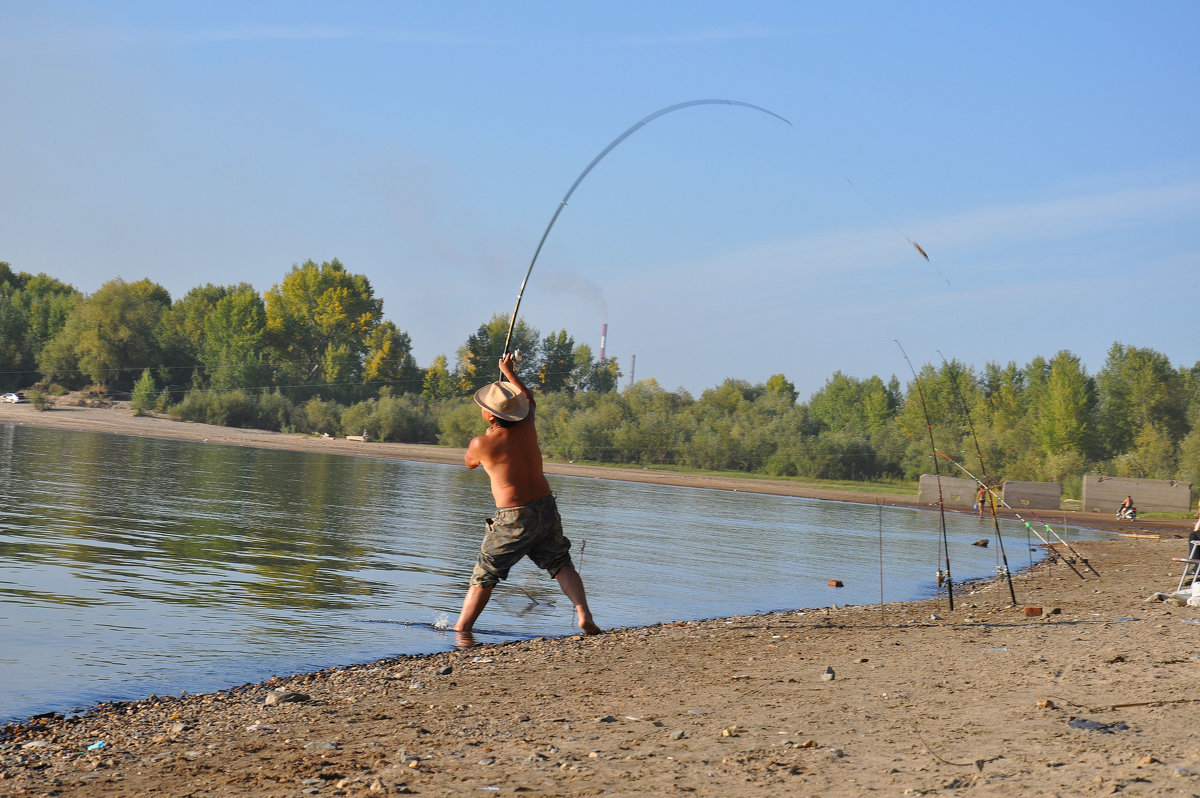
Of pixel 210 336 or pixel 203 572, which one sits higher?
pixel 210 336

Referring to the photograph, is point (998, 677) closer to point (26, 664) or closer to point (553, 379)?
point (26, 664)

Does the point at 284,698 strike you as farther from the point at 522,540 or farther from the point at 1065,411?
the point at 1065,411

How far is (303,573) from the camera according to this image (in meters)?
13.6

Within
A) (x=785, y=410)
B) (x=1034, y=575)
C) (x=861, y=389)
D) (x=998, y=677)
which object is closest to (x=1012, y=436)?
(x=785, y=410)

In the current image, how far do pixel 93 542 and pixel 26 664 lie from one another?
8285 millimetres

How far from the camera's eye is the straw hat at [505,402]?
27.6 feet

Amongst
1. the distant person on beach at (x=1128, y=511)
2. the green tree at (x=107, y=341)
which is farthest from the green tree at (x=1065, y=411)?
the green tree at (x=107, y=341)

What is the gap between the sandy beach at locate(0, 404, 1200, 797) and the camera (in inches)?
173

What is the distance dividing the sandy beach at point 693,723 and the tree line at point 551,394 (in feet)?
175

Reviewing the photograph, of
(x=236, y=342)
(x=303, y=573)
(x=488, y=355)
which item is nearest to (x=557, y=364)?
(x=488, y=355)

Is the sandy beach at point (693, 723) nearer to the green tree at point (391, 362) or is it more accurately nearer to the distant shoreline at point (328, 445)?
the distant shoreline at point (328, 445)

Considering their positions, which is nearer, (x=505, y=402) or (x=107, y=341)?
(x=505, y=402)

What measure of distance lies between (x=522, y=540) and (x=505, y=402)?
116cm

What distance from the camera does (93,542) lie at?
1537 cm
